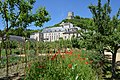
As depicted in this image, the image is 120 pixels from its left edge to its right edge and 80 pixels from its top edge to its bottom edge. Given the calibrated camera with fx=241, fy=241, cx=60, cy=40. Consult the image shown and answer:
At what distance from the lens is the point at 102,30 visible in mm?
13523

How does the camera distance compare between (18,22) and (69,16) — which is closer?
(18,22)

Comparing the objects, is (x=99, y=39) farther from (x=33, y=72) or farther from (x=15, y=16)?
(x=33, y=72)

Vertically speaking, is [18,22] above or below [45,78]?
above

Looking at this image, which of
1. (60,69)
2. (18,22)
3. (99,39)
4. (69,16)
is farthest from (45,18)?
(69,16)

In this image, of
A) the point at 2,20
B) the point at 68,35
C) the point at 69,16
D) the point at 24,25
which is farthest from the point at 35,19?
the point at 69,16

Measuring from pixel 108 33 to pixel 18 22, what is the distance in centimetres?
504

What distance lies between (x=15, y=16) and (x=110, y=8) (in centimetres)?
547

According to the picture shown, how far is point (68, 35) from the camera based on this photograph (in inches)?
3937

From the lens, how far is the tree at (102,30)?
13152 mm

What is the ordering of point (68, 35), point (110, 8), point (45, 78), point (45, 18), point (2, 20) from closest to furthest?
point (45, 78), point (2, 20), point (110, 8), point (45, 18), point (68, 35)

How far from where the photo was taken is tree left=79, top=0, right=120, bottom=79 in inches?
518

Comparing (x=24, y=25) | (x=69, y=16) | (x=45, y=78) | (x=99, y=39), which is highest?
(x=69, y=16)

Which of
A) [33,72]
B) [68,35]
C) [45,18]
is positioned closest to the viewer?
[33,72]

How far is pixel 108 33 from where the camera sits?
1338cm
